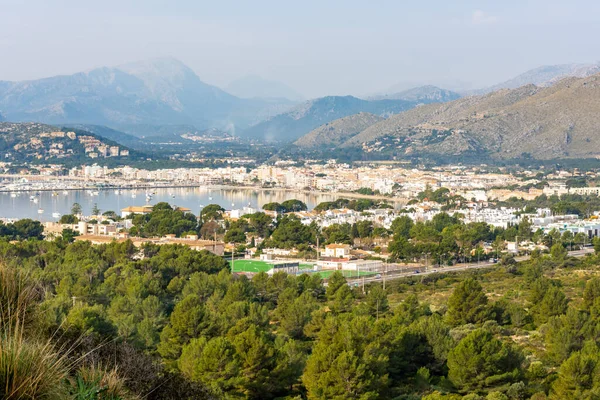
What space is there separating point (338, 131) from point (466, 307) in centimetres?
9082

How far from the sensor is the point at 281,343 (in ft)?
27.5

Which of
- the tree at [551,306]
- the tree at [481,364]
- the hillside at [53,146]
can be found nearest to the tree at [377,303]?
the tree at [551,306]

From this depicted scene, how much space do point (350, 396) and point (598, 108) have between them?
66.3 m

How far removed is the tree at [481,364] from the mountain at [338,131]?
8818 centimetres

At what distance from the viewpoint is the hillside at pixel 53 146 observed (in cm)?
6769

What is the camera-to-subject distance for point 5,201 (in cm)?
4084

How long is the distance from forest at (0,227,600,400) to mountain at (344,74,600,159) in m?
55.4

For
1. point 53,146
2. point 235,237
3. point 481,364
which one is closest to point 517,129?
point 53,146

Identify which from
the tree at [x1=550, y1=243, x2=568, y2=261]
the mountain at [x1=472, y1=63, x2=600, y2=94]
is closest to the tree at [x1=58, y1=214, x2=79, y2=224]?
the tree at [x1=550, y1=243, x2=568, y2=261]

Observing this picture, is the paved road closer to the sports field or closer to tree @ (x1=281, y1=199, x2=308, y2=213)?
the sports field

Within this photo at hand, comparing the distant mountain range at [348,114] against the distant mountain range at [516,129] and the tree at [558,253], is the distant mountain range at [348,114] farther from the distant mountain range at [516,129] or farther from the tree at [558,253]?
the tree at [558,253]

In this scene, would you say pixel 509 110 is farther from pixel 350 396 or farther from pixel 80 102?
pixel 80 102

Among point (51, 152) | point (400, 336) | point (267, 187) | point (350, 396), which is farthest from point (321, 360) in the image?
point (51, 152)

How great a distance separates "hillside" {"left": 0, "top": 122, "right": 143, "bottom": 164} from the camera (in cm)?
6769
